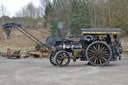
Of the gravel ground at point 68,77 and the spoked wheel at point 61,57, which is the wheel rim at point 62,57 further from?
the gravel ground at point 68,77

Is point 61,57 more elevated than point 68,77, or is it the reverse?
point 61,57

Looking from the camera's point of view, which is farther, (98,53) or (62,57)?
(62,57)

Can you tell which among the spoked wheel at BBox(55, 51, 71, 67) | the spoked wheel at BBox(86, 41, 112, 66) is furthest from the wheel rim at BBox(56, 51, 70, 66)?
the spoked wheel at BBox(86, 41, 112, 66)

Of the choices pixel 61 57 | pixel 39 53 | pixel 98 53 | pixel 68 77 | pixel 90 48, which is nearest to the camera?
pixel 68 77

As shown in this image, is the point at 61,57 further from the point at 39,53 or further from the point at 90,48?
the point at 39,53

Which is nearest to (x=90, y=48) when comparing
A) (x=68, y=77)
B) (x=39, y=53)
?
(x=68, y=77)

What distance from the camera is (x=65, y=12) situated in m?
40.2

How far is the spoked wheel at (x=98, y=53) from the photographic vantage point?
31.7 feet

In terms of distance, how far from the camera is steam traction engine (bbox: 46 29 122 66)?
970 cm

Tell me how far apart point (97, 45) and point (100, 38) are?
3.22 ft

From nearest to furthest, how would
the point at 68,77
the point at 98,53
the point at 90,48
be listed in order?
1. the point at 68,77
2. the point at 98,53
3. the point at 90,48

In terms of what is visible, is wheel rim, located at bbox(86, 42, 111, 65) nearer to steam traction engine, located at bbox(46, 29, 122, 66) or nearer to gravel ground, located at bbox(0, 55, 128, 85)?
steam traction engine, located at bbox(46, 29, 122, 66)

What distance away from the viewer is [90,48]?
32.2ft

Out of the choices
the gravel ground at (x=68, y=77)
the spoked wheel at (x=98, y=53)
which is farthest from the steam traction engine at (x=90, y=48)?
the gravel ground at (x=68, y=77)
